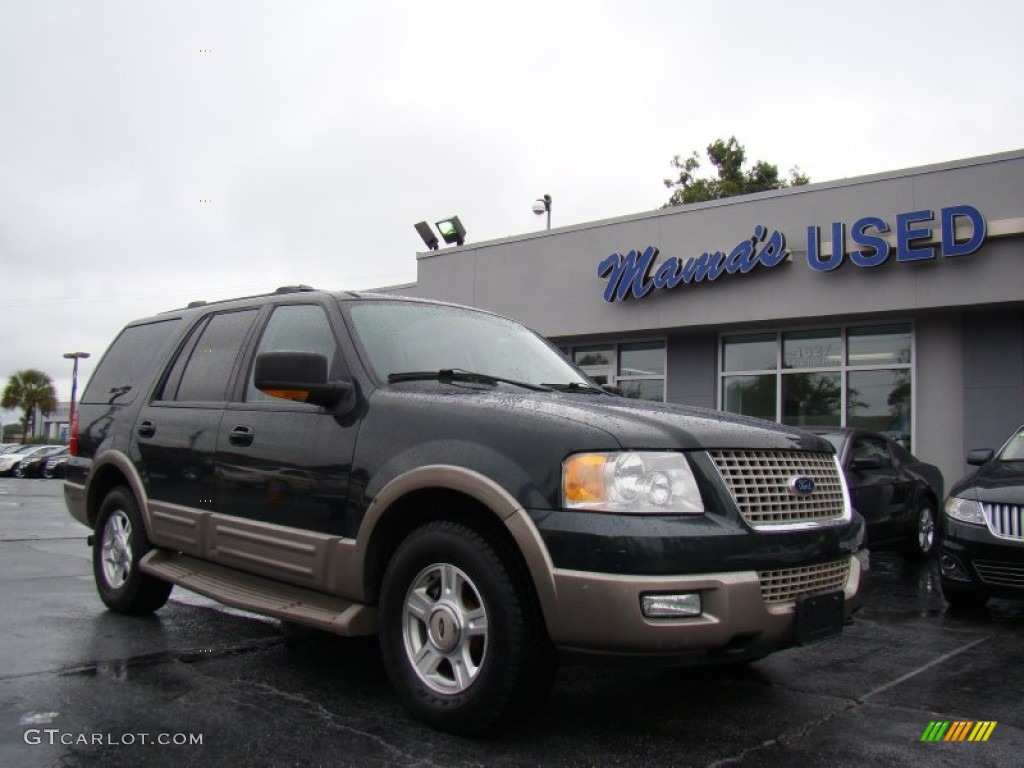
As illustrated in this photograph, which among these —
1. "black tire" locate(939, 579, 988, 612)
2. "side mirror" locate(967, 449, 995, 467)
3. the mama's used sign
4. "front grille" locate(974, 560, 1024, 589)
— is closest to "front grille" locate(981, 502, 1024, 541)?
"front grille" locate(974, 560, 1024, 589)

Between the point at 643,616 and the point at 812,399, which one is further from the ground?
the point at 812,399

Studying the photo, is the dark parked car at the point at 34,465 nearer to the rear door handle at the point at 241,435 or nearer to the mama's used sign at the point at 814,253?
the mama's used sign at the point at 814,253

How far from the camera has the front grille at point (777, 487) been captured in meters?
3.22

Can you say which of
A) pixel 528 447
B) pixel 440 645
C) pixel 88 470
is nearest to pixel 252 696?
pixel 440 645

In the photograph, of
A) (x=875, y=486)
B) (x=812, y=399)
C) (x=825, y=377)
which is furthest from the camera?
(x=812, y=399)

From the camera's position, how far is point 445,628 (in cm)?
330

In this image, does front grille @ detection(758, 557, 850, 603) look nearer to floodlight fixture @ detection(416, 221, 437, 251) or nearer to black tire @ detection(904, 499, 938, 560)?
black tire @ detection(904, 499, 938, 560)

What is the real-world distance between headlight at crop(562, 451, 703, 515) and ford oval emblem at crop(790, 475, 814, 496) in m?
0.55

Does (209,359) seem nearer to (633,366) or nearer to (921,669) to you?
(921,669)

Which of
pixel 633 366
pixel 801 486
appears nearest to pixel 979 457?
pixel 801 486

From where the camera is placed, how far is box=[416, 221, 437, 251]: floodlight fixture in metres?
19.6

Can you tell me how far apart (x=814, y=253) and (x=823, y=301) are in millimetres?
720

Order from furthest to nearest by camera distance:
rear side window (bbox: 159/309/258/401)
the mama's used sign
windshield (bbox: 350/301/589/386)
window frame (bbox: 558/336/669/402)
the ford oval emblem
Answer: window frame (bbox: 558/336/669/402) → the mama's used sign → rear side window (bbox: 159/309/258/401) → windshield (bbox: 350/301/589/386) → the ford oval emblem

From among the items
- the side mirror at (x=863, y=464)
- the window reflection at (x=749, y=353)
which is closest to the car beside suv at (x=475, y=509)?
the side mirror at (x=863, y=464)
